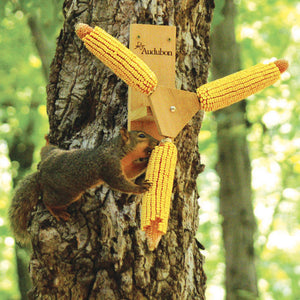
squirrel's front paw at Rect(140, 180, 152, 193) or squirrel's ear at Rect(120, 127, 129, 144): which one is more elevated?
squirrel's ear at Rect(120, 127, 129, 144)

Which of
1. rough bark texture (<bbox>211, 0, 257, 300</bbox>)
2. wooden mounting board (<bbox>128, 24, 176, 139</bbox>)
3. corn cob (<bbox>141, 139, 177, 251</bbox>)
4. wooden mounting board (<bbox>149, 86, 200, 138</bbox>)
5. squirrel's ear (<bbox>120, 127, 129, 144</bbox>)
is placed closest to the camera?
corn cob (<bbox>141, 139, 177, 251</bbox>)

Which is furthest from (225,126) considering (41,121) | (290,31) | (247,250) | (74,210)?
(74,210)

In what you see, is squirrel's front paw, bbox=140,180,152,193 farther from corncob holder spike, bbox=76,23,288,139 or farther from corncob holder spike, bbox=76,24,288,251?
corncob holder spike, bbox=76,23,288,139

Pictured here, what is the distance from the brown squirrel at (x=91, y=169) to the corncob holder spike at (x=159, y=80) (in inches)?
4.8

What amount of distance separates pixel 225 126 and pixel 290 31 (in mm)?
2020

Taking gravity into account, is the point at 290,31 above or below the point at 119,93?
above

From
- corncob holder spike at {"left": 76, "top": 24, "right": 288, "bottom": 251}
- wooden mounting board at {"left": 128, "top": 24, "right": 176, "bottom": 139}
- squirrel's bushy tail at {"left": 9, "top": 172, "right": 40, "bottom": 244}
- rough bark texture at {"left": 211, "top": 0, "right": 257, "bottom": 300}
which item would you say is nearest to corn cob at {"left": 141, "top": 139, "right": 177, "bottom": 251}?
corncob holder spike at {"left": 76, "top": 24, "right": 288, "bottom": 251}

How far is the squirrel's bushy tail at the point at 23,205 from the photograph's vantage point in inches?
77.5

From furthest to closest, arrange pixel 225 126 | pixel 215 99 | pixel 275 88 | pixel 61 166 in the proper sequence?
pixel 275 88 < pixel 225 126 < pixel 61 166 < pixel 215 99

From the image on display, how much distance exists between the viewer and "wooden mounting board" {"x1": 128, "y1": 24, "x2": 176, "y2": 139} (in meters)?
1.90

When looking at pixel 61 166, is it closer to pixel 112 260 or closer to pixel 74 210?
pixel 74 210

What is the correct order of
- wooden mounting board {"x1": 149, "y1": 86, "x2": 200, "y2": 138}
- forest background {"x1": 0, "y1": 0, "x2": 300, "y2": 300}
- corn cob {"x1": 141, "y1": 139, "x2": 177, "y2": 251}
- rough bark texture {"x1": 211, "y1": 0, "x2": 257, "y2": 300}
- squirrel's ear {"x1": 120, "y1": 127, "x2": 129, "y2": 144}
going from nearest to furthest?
corn cob {"x1": 141, "y1": 139, "x2": 177, "y2": 251}, wooden mounting board {"x1": 149, "y1": 86, "x2": 200, "y2": 138}, squirrel's ear {"x1": 120, "y1": 127, "x2": 129, "y2": 144}, rough bark texture {"x1": 211, "y1": 0, "x2": 257, "y2": 300}, forest background {"x1": 0, "y1": 0, "x2": 300, "y2": 300}

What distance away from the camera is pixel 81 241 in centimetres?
181

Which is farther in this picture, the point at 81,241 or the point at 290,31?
the point at 290,31
